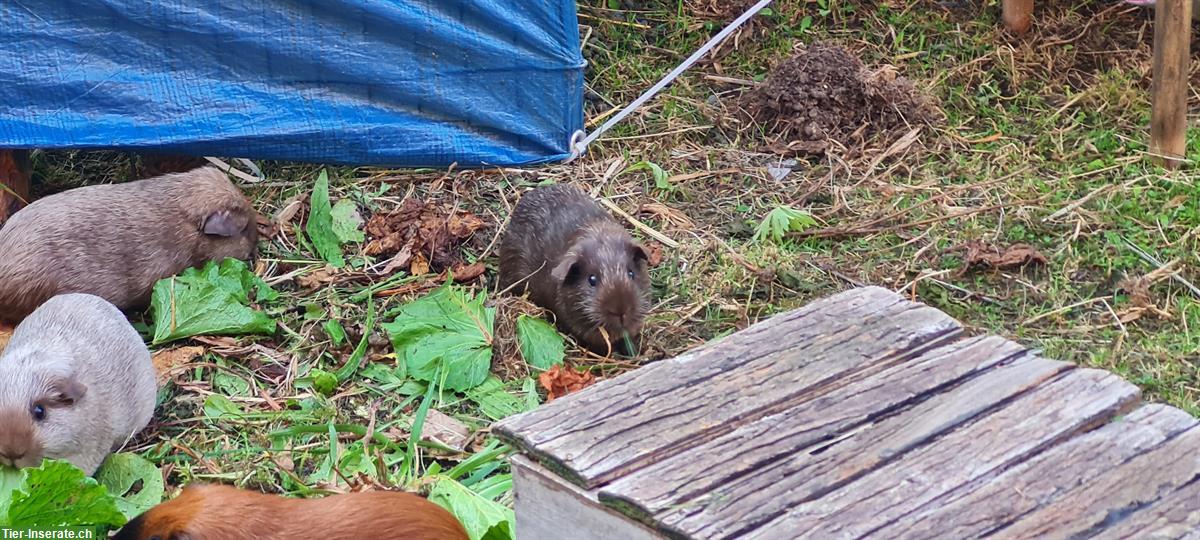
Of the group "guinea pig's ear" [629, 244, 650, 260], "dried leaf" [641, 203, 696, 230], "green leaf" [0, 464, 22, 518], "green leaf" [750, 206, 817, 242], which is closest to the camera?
"green leaf" [0, 464, 22, 518]

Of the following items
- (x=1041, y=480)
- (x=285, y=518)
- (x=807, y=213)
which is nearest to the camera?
(x=1041, y=480)

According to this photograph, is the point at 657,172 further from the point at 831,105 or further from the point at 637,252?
the point at 637,252

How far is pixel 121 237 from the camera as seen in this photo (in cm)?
536

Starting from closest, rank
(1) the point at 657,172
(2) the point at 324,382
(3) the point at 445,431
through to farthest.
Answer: (3) the point at 445,431 < (2) the point at 324,382 < (1) the point at 657,172

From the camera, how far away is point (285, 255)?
5.88 m

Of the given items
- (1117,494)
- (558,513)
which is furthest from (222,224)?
(1117,494)

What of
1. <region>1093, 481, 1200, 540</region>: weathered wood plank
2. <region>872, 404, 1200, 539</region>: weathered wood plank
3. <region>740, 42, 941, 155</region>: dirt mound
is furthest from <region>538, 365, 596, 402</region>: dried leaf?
<region>740, 42, 941, 155</region>: dirt mound

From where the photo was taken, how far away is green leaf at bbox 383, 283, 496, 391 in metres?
4.90

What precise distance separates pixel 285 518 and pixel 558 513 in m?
0.89

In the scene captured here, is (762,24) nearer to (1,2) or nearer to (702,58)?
(702,58)

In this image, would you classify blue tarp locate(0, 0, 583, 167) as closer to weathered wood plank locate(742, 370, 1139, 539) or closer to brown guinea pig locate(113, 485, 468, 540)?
brown guinea pig locate(113, 485, 468, 540)

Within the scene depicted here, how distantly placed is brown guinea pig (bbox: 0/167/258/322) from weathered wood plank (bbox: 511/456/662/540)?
2.94m

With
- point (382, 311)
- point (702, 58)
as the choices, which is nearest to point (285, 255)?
point (382, 311)

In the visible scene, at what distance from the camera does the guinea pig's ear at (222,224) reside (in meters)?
5.54
